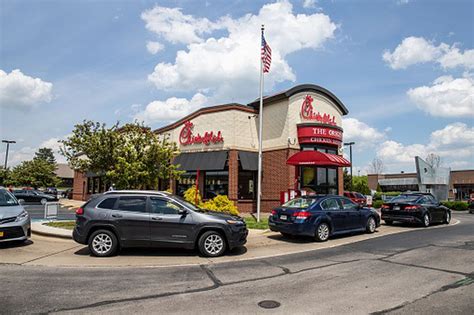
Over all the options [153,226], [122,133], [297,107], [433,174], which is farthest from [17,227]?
[433,174]

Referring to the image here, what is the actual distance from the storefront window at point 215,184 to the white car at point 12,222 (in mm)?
13109

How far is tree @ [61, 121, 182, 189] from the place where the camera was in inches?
517

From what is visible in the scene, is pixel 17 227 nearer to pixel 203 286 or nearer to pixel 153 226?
pixel 153 226

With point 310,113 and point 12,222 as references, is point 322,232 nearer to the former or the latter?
point 12,222

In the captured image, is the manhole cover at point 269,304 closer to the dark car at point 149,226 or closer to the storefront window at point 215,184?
the dark car at point 149,226

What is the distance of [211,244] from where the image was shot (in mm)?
8531

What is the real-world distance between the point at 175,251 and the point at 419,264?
6.09m

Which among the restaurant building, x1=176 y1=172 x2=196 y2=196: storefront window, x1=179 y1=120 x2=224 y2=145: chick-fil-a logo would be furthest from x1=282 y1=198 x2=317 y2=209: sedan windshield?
x1=176 y1=172 x2=196 y2=196: storefront window

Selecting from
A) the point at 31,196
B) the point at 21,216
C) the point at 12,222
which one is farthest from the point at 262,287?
the point at 31,196

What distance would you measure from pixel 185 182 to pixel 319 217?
14378 mm

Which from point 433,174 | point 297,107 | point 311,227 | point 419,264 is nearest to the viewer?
point 419,264

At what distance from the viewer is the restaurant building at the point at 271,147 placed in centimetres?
2094

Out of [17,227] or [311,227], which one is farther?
[311,227]

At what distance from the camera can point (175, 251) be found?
362 inches
